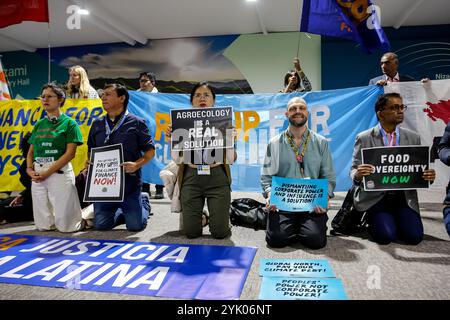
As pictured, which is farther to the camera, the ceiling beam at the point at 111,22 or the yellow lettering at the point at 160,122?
the ceiling beam at the point at 111,22

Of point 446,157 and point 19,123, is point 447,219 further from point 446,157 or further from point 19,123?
point 19,123

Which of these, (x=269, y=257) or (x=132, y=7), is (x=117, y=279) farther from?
(x=132, y=7)

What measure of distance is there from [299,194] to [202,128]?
3.37 ft

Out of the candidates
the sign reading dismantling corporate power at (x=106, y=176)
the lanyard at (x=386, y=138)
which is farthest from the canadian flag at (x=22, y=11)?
the lanyard at (x=386, y=138)

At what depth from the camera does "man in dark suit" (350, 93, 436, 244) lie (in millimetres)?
2725

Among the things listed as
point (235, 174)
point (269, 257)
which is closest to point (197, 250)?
point (269, 257)

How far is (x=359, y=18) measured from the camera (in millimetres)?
3566

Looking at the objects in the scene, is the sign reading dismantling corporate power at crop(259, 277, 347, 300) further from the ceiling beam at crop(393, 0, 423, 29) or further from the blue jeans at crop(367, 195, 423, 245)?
the ceiling beam at crop(393, 0, 423, 29)

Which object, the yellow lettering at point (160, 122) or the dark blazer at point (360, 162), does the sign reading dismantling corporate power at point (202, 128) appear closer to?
the dark blazer at point (360, 162)

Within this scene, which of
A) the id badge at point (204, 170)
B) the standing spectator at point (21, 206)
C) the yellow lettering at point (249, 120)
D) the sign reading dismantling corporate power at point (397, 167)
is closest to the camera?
the sign reading dismantling corporate power at point (397, 167)

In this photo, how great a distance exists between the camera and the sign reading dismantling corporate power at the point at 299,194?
2.71 metres

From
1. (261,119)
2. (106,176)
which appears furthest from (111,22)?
(106,176)

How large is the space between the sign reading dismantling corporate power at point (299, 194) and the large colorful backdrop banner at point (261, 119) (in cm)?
191
